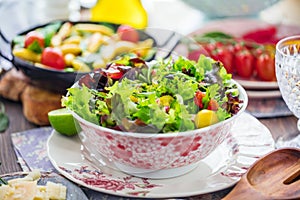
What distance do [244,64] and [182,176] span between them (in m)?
0.48

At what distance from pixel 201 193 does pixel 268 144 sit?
20 centimetres

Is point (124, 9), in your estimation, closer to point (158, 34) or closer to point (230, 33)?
point (230, 33)

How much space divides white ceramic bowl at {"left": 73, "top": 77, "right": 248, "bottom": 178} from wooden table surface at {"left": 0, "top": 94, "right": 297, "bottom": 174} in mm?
186

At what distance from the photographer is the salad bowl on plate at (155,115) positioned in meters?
0.94

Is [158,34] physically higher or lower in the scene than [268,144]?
higher

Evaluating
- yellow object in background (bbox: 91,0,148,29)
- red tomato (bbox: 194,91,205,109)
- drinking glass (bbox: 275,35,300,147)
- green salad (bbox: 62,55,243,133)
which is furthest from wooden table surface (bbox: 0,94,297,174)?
yellow object in background (bbox: 91,0,148,29)

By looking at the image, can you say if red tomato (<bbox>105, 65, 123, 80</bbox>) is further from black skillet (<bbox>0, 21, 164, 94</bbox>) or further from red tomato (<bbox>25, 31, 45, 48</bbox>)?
red tomato (<bbox>25, 31, 45, 48</bbox>)

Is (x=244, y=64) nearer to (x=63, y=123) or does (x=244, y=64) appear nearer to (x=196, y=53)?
(x=196, y=53)

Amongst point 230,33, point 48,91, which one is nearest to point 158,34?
point 48,91

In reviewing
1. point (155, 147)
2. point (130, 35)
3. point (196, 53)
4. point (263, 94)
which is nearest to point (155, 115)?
point (155, 147)

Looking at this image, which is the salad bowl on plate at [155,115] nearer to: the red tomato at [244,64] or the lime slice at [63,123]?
the lime slice at [63,123]

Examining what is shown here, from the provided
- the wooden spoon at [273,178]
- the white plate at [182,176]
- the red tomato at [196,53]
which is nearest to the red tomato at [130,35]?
the red tomato at [196,53]

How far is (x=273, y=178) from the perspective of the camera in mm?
982

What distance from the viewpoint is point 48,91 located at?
1312mm
